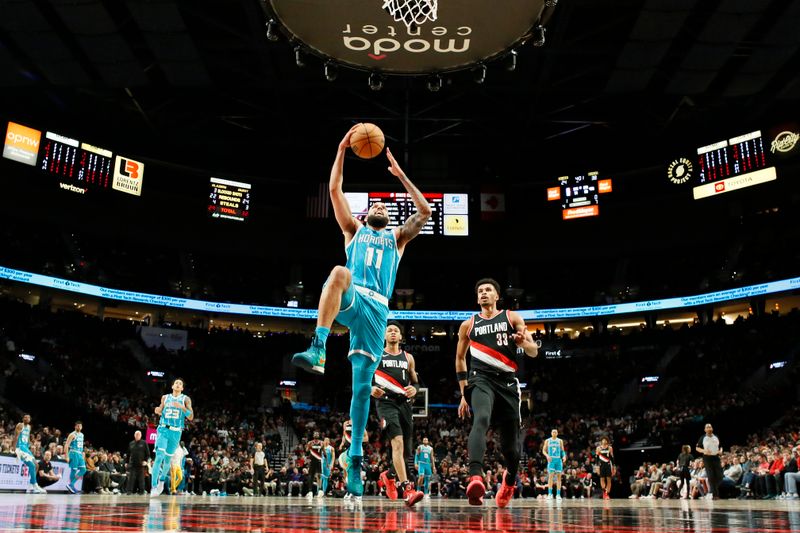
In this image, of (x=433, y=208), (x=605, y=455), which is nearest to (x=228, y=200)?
(x=433, y=208)

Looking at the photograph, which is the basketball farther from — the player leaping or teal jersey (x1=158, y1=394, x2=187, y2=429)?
teal jersey (x1=158, y1=394, x2=187, y2=429)

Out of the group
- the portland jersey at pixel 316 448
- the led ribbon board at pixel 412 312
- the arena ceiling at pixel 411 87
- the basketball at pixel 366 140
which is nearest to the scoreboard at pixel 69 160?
the arena ceiling at pixel 411 87

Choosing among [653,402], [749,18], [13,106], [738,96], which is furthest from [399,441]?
[13,106]

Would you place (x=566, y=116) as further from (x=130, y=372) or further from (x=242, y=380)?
(x=130, y=372)

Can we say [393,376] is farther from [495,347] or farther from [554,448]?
[554,448]

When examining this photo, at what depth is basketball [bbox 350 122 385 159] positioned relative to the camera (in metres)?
6.82

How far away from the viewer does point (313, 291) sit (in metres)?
36.3

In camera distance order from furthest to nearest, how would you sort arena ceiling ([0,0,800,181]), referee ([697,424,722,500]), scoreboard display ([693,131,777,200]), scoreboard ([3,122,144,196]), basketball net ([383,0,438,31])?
scoreboard ([3,122,144,196])
scoreboard display ([693,131,777,200])
arena ceiling ([0,0,800,181])
referee ([697,424,722,500])
basketball net ([383,0,438,31])

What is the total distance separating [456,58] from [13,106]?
22.4m

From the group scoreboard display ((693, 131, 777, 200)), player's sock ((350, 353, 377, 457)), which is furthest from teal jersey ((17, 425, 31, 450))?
scoreboard display ((693, 131, 777, 200))

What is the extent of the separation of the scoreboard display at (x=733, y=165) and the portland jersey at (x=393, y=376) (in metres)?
20.0

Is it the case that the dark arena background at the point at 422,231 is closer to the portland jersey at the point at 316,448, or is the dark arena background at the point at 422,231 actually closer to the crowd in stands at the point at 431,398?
the crowd in stands at the point at 431,398

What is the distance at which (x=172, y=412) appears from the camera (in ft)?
39.5

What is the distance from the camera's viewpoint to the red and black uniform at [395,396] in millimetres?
9438
